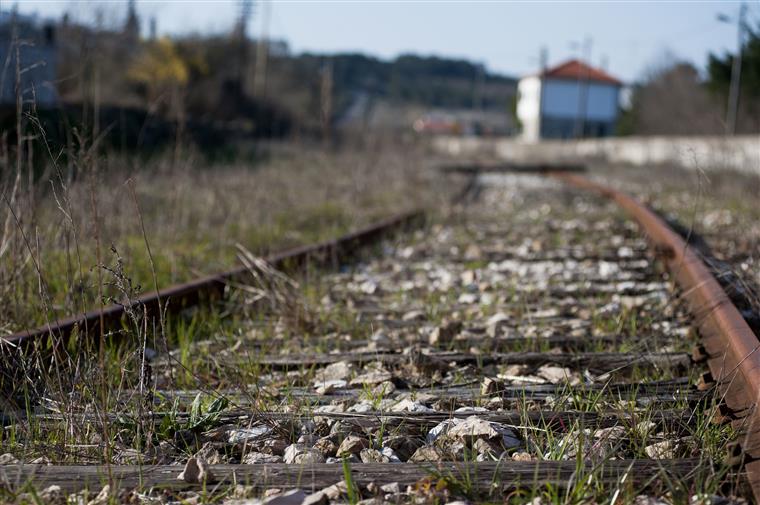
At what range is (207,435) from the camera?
2.40 meters

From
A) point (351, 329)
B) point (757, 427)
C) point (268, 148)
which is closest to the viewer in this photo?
point (757, 427)

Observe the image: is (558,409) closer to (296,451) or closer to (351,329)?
(296,451)

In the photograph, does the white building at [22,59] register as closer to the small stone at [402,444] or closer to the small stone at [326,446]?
the small stone at [326,446]

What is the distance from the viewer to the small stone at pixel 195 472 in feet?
6.54

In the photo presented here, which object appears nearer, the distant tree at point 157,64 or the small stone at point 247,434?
the small stone at point 247,434

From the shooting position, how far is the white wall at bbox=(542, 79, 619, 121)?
9306 centimetres

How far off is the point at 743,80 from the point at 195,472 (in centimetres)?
4695

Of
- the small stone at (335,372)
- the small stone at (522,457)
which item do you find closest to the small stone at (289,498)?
the small stone at (522,457)

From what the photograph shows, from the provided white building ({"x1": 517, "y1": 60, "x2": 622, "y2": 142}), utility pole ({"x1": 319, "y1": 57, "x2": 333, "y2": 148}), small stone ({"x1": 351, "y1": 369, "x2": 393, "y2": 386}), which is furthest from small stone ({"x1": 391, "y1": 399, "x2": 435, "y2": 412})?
white building ({"x1": 517, "y1": 60, "x2": 622, "y2": 142})

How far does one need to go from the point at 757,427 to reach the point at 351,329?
7.04ft

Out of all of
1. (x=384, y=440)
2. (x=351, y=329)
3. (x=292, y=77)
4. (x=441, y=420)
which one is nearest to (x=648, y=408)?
(x=441, y=420)

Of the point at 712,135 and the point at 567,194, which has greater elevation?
the point at 712,135

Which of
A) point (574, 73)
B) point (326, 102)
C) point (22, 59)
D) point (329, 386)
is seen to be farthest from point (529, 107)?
point (329, 386)

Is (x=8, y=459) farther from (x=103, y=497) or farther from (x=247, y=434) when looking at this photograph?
(x=247, y=434)
